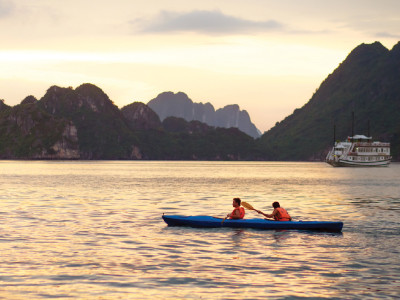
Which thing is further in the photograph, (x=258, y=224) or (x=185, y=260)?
(x=258, y=224)

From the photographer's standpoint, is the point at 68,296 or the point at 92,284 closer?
the point at 68,296

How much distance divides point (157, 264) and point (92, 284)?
164 inches

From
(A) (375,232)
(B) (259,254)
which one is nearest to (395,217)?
(A) (375,232)

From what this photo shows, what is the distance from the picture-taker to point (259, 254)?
24.8 meters

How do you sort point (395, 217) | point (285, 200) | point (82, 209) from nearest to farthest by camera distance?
point (395, 217), point (82, 209), point (285, 200)

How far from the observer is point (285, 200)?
60625mm

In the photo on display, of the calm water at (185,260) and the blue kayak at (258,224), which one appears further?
the blue kayak at (258,224)

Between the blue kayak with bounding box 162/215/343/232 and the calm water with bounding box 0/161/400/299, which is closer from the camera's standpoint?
the calm water with bounding box 0/161/400/299

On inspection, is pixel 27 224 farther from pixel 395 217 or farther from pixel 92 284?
pixel 395 217

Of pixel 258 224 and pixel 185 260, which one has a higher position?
pixel 258 224

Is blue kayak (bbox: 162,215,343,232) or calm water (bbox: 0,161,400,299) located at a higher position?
blue kayak (bbox: 162,215,343,232)

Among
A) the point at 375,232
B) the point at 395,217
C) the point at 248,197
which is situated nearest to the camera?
the point at 375,232

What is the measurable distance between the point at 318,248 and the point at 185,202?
31232 millimetres

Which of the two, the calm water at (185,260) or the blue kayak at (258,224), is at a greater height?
the blue kayak at (258,224)
